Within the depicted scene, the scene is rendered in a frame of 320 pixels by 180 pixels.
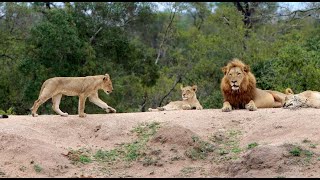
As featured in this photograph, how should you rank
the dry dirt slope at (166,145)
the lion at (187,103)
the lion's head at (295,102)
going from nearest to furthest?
the dry dirt slope at (166,145) → the lion's head at (295,102) → the lion at (187,103)

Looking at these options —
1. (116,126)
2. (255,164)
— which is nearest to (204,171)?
(255,164)

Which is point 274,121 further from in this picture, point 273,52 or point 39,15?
point 39,15

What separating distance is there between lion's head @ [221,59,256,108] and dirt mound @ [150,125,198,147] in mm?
1975

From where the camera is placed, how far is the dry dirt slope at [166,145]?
9141 millimetres

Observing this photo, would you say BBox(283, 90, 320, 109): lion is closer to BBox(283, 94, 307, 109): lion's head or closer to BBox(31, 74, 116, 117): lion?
BBox(283, 94, 307, 109): lion's head

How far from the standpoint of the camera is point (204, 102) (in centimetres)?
1975

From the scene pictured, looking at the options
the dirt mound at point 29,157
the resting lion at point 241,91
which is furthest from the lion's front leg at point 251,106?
the dirt mound at point 29,157

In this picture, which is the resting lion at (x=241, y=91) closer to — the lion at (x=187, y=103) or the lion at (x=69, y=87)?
the lion at (x=187, y=103)

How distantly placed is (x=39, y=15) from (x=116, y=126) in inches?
602

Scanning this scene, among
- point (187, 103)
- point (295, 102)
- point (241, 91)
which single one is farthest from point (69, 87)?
point (295, 102)

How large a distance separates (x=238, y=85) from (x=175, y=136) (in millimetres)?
2333

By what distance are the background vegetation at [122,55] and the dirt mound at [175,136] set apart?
757 centimetres

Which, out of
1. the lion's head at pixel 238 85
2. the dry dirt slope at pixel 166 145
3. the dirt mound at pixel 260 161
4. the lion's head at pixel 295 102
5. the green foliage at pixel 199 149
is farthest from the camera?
the lion's head at pixel 238 85

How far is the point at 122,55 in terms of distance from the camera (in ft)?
79.6
